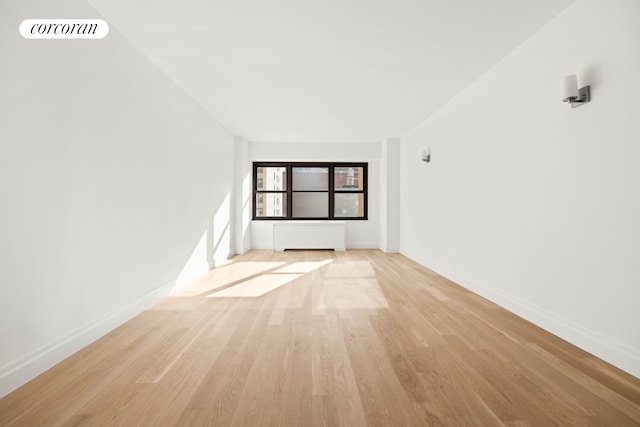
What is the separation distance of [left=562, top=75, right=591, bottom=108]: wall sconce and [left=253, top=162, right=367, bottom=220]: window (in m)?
5.32

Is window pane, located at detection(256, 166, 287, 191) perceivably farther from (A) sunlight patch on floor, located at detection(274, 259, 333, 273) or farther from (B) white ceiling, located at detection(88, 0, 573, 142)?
(B) white ceiling, located at detection(88, 0, 573, 142)

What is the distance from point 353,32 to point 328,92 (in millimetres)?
1341

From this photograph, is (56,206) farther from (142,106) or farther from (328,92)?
(328,92)

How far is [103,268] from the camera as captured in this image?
93.0 inches

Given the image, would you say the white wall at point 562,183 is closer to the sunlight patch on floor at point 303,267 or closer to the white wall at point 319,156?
the sunlight patch on floor at point 303,267

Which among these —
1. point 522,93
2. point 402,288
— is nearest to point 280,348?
point 402,288

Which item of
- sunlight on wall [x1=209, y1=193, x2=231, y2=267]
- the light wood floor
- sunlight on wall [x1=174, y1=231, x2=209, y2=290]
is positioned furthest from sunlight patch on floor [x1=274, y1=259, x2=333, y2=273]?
the light wood floor

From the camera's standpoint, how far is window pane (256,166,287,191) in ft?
24.8

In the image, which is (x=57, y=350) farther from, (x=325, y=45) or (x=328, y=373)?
(x=325, y=45)

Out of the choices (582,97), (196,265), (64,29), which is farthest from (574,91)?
(196,265)

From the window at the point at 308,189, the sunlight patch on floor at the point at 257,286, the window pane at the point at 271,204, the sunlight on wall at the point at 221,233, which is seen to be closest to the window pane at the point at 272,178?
the window at the point at 308,189

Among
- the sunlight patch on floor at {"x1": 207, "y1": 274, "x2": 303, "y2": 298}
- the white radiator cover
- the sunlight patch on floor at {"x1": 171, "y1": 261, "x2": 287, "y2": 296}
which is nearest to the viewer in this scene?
the sunlight patch on floor at {"x1": 207, "y1": 274, "x2": 303, "y2": 298}

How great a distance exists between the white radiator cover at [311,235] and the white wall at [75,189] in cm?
362

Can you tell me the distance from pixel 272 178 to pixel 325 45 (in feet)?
16.5
